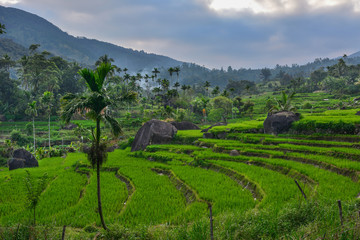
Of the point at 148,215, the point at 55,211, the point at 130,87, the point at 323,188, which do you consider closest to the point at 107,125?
the point at 148,215

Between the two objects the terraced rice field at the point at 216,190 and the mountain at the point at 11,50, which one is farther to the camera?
the mountain at the point at 11,50

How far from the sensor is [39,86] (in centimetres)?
7800

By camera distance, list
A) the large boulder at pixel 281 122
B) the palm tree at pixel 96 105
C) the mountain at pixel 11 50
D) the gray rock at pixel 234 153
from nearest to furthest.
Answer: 1. the palm tree at pixel 96 105
2. the gray rock at pixel 234 153
3. the large boulder at pixel 281 122
4. the mountain at pixel 11 50

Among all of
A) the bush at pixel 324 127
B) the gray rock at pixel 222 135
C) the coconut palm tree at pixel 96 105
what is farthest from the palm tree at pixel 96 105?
the gray rock at pixel 222 135

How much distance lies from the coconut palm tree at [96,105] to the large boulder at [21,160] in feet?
71.9

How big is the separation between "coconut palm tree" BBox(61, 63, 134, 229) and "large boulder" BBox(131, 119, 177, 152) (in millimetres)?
23037

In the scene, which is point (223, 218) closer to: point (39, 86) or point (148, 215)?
point (148, 215)

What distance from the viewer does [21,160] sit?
25.8 m

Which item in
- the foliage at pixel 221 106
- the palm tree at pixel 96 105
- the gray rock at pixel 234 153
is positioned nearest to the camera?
the palm tree at pixel 96 105

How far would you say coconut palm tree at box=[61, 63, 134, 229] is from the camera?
8.75 m

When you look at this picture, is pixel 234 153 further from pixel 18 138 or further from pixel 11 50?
pixel 11 50

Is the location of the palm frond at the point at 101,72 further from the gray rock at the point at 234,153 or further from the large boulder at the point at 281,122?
the large boulder at the point at 281,122

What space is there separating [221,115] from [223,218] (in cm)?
5725

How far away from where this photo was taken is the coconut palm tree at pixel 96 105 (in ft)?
28.7
